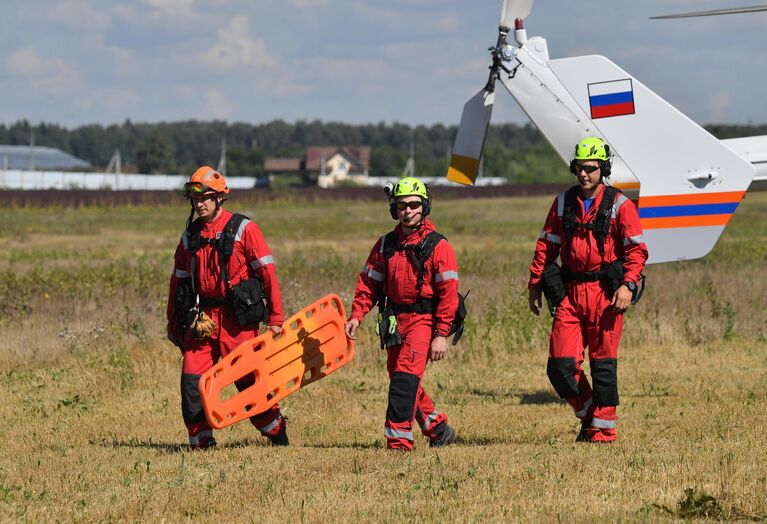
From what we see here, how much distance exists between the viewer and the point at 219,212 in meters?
9.01

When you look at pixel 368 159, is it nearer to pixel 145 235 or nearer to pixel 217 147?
pixel 217 147

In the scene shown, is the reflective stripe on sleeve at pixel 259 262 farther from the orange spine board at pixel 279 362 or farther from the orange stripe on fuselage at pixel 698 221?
the orange stripe on fuselage at pixel 698 221

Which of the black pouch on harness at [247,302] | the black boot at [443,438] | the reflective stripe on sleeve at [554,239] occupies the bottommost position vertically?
the black boot at [443,438]

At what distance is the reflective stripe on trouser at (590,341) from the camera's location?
8633 millimetres

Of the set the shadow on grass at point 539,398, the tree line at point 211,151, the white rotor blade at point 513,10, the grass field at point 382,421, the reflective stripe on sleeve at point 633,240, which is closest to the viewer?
the grass field at point 382,421

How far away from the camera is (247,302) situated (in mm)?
8734

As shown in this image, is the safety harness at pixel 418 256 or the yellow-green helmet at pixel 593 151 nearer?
the safety harness at pixel 418 256

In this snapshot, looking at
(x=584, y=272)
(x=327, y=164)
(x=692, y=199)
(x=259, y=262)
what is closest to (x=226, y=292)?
(x=259, y=262)

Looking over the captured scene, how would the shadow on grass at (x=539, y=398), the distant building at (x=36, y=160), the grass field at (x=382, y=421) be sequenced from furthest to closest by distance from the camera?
1. the distant building at (x=36, y=160)
2. the shadow on grass at (x=539, y=398)
3. the grass field at (x=382, y=421)

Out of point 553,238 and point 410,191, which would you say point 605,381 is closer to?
point 553,238

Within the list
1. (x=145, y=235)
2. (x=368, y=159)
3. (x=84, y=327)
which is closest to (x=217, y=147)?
(x=368, y=159)

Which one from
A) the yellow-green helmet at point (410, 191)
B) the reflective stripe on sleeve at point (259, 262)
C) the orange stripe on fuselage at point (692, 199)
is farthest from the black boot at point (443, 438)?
the orange stripe on fuselage at point (692, 199)

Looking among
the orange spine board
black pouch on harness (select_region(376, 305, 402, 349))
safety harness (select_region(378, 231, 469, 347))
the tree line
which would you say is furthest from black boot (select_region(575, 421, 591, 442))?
the tree line

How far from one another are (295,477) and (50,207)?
4869 centimetres
